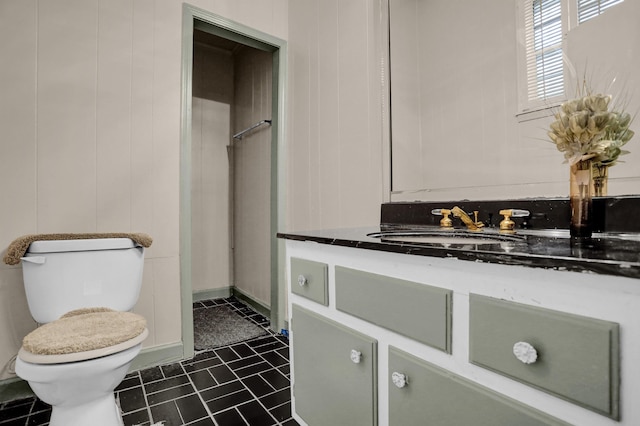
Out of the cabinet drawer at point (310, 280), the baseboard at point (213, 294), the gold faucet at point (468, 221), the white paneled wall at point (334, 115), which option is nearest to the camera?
the cabinet drawer at point (310, 280)

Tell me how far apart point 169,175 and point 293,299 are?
4.04ft

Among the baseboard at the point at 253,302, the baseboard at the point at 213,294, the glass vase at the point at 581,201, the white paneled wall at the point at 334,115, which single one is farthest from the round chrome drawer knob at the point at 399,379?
the baseboard at the point at 213,294

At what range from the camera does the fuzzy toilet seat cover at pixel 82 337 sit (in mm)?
1059

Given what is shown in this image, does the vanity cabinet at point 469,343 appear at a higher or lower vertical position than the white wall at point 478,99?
lower

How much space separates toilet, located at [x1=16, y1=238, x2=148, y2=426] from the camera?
107cm

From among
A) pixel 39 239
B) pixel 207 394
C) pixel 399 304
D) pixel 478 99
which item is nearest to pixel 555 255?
pixel 399 304

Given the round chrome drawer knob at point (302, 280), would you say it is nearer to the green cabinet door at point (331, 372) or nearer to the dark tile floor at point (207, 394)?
the green cabinet door at point (331, 372)

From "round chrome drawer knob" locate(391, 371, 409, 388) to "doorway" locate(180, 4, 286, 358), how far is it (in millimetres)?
1662

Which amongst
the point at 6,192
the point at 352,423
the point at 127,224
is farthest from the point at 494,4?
the point at 6,192

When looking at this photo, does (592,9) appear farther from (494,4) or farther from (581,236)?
(581,236)

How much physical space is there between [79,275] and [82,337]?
0.45 metres

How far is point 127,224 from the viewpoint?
182 centimetres

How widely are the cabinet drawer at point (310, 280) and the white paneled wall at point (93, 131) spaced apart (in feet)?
3.62

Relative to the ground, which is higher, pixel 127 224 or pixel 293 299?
pixel 127 224
